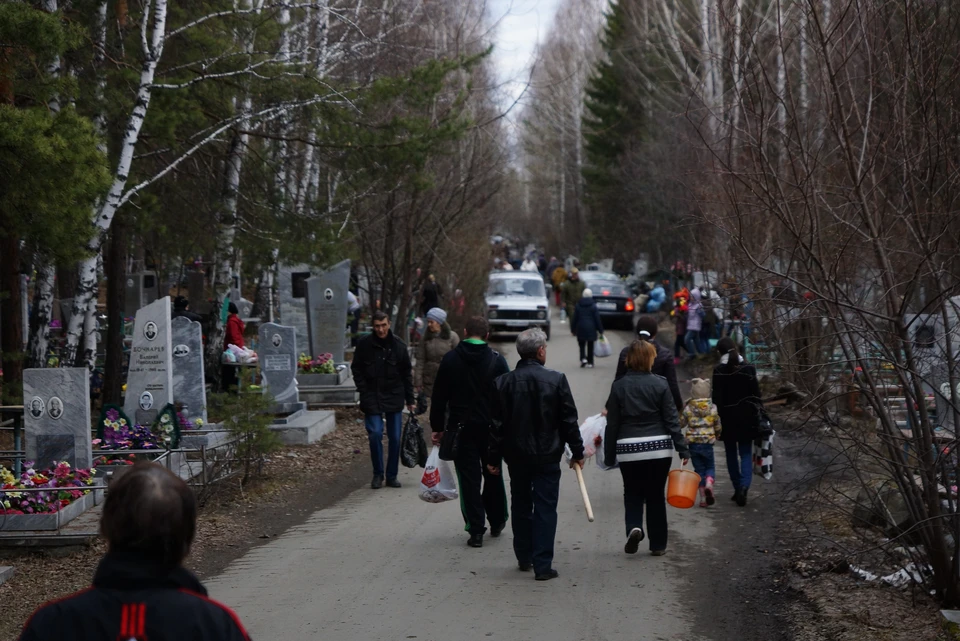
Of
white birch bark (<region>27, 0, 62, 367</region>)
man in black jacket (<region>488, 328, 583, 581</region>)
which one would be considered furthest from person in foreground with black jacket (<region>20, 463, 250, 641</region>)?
white birch bark (<region>27, 0, 62, 367</region>)

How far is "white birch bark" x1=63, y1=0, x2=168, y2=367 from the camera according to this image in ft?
38.3

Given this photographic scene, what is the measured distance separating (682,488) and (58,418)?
Answer: 17.7ft

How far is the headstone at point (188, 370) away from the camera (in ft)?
44.7

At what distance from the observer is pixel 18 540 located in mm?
8500

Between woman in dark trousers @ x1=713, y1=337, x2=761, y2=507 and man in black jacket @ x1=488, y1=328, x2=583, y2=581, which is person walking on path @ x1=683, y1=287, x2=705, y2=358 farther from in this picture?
man in black jacket @ x1=488, y1=328, x2=583, y2=581

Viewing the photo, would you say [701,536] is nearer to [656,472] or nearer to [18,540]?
[656,472]

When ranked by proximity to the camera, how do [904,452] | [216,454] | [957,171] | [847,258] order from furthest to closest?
[216,454]
[847,258]
[904,452]
[957,171]

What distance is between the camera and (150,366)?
1263cm

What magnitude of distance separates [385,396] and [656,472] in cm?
372

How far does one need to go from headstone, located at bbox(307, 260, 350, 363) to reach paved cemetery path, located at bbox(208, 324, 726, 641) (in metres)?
8.86

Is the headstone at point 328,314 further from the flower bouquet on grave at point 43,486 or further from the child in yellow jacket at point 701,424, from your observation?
the flower bouquet on grave at point 43,486

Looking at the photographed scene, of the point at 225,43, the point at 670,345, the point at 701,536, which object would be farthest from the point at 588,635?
the point at 670,345

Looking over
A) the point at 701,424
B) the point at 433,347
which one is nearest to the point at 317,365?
the point at 433,347

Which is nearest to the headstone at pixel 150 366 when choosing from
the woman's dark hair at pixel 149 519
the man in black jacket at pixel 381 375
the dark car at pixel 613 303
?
the man in black jacket at pixel 381 375
